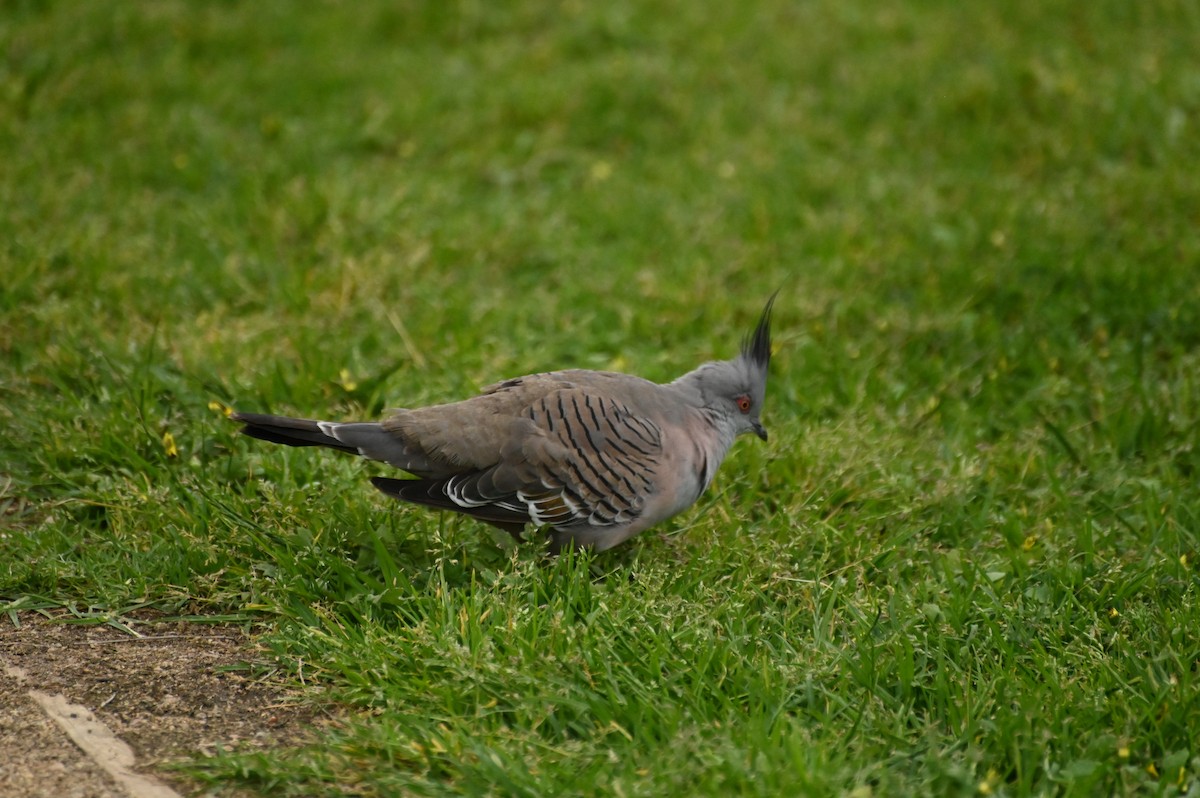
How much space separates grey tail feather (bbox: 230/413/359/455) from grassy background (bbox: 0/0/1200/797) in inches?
13.5

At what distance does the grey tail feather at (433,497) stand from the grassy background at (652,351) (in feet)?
0.55

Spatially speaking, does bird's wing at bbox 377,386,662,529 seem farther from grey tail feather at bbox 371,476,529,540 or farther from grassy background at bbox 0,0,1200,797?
grassy background at bbox 0,0,1200,797

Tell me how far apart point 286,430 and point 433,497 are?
51cm

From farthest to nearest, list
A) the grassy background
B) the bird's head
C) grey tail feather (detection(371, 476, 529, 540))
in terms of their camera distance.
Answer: the bird's head
grey tail feather (detection(371, 476, 529, 540))
the grassy background

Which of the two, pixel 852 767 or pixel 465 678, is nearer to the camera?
pixel 852 767

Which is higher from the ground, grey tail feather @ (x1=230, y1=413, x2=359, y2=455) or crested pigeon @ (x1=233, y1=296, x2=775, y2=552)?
grey tail feather @ (x1=230, y1=413, x2=359, y2=455)

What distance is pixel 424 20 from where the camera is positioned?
8.52m

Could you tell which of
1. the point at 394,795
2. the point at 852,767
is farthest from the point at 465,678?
the point at 852,767

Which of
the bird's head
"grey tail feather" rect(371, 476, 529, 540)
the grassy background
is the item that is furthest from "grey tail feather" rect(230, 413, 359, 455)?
the bird's head

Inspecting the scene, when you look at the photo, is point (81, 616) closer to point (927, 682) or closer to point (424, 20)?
point (927, 682)

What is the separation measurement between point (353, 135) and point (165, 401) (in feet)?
9.77

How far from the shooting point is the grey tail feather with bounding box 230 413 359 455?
3.82m

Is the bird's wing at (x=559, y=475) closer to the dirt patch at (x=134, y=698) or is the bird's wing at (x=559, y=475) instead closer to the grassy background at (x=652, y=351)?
the grassy background at (x=652, y=351)

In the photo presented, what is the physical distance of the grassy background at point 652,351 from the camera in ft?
10.8
